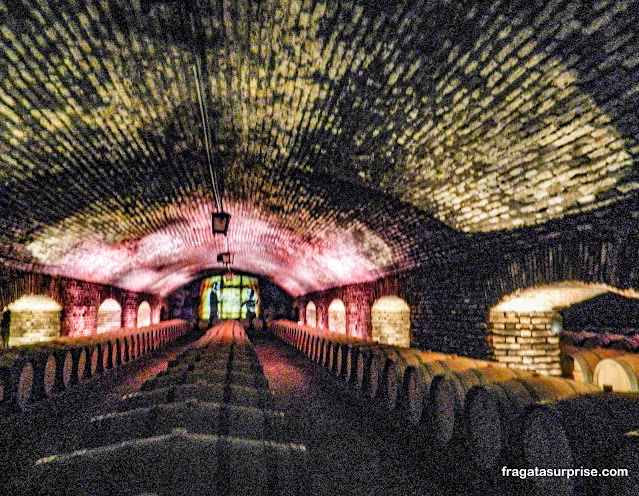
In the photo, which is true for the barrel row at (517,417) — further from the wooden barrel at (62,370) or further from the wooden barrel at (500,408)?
the wooden barrel at (62,370)

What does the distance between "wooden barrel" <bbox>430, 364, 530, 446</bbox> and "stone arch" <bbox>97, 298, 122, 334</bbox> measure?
1129 centimetres

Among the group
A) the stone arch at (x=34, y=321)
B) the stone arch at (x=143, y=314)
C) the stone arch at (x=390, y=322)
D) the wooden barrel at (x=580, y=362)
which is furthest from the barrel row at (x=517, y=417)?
the stone arch at (x=143, y=314)

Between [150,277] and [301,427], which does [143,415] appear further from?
[150,277]

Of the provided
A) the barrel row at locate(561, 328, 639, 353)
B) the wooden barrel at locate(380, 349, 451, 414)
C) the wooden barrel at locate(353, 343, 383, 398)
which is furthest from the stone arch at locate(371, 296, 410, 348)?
the wooden barrel at locate(380, 349, 451, 414)

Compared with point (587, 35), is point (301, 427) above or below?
below

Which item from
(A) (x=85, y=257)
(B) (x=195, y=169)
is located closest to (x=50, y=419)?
(B) (x=195, y=169)

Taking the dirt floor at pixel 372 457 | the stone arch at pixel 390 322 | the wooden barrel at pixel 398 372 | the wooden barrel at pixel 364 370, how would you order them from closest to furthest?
the dirt floor at pixel 372 457, the wooden barrel at pixel 398 372, the wooden barrel at pixel 364 370, the stone arch at pixel 390 322

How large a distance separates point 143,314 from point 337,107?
53.1ft

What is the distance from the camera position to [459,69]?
2809mm

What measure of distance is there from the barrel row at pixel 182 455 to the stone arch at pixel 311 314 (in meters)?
13.5

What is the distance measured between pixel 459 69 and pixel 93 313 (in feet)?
37.3

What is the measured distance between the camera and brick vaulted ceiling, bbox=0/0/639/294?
249 centimetres

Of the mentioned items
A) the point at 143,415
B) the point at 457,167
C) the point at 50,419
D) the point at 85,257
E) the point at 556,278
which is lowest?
the point at 50,419

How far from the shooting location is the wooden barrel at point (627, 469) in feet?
6.30
